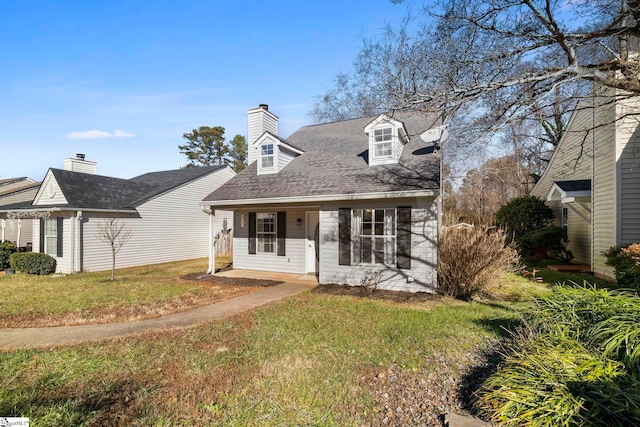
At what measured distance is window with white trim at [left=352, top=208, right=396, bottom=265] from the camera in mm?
8734

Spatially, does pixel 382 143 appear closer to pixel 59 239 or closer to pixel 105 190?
pixel 105 190

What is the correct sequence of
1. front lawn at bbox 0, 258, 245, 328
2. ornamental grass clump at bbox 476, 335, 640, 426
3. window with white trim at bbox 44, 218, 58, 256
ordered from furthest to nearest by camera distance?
window with white trim at bbox 44, 218, 58, 256 → front lawn at bbox 0, 258, 245, 328 → ornamental grass clump at bbox 476, 335, 640, 426

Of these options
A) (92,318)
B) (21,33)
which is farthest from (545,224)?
(21,33)

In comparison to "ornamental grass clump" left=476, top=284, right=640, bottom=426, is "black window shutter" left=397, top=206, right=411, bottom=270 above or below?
above

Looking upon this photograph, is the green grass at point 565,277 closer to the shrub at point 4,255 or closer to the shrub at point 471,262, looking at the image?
the shrub at point 471,262

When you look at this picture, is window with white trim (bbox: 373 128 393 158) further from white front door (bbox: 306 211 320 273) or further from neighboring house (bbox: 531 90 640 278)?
neighboring house (bbox: 531 90 640 278)

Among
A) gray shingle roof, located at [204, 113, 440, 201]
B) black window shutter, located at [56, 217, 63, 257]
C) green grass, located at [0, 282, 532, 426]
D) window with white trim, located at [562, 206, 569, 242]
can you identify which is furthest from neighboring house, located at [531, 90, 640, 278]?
black window shutter, located at [56, 217, 63, 257]

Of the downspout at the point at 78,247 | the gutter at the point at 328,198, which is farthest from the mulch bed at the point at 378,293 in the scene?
the downspout at the point at 78,247

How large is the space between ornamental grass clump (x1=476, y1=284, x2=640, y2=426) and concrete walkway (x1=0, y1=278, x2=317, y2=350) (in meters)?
5.33

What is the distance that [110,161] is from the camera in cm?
2381

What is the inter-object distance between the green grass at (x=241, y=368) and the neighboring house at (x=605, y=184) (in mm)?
5920

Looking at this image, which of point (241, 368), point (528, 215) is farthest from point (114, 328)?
point (528, 215)

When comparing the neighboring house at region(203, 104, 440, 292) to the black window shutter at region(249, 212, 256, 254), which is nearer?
the neighboring house at region(203, 104, 440, 292)

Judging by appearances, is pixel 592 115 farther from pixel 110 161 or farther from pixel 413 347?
pixel 110 161
